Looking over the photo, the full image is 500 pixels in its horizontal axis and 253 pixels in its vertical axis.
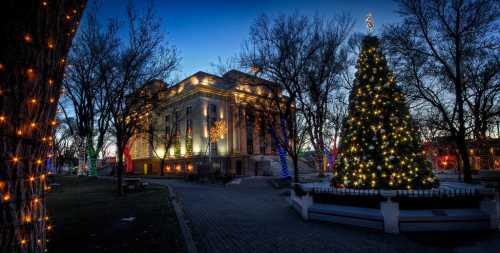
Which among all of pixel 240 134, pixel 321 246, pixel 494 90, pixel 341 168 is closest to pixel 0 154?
Answer: pixel 321 246

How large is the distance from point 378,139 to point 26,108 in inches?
353

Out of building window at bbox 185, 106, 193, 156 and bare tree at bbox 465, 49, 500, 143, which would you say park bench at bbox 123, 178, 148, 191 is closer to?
bare tree at bbox 465, 49, 500, 143

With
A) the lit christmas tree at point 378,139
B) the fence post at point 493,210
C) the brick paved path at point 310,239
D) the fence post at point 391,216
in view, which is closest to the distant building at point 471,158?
the lit christmas tree at point 378,139

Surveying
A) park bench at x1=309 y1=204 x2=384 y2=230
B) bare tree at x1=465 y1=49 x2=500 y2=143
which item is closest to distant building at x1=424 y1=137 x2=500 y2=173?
bare tree at x1=465 y1=49 x2=500 y2=143

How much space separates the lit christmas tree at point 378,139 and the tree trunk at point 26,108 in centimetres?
852

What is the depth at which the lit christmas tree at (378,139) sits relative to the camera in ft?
28.0

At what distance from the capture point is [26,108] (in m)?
2.76

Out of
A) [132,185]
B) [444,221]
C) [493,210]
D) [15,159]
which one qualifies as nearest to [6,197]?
[15,159]

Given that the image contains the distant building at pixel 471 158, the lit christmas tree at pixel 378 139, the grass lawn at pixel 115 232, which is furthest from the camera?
the distant building at pixel 471 158

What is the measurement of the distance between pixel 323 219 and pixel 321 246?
2.51 meters

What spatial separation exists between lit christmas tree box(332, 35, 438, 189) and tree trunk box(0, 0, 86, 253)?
852 centimetres

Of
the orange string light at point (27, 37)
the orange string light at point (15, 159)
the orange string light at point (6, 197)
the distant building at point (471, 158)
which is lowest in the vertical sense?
the distant building at point (471, 158)

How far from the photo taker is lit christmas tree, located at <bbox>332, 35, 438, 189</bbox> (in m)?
8.53

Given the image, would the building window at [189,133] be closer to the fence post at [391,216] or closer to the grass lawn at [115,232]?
the grass lawn at [115,232]
